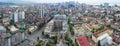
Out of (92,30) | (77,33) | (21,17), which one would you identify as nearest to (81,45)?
(77,33)

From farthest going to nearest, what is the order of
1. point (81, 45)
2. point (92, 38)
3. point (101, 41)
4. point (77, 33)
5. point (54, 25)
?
point (54, 25), point (77, 33), point (92, 38), point (101, 41), point (81, 45)

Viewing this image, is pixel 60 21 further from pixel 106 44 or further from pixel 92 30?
pixel 106 44

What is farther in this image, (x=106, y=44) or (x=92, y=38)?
(x=92, y=38)

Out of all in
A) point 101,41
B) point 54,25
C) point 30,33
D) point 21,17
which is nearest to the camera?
point 101,41

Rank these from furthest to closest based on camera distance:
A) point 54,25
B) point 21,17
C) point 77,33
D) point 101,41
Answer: point 21,17 < point 54,25 < point 77,33 < point 101,41

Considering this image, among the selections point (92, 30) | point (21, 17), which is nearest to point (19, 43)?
point (92, 30)

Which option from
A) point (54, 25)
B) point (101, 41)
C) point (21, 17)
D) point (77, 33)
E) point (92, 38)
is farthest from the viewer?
point (21, 17)

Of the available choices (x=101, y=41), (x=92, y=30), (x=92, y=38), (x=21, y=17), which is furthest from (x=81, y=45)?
(x=21, y=17)

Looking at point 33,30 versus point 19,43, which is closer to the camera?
point 19,43

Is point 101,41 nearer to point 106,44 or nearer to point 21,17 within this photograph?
point 106,44
